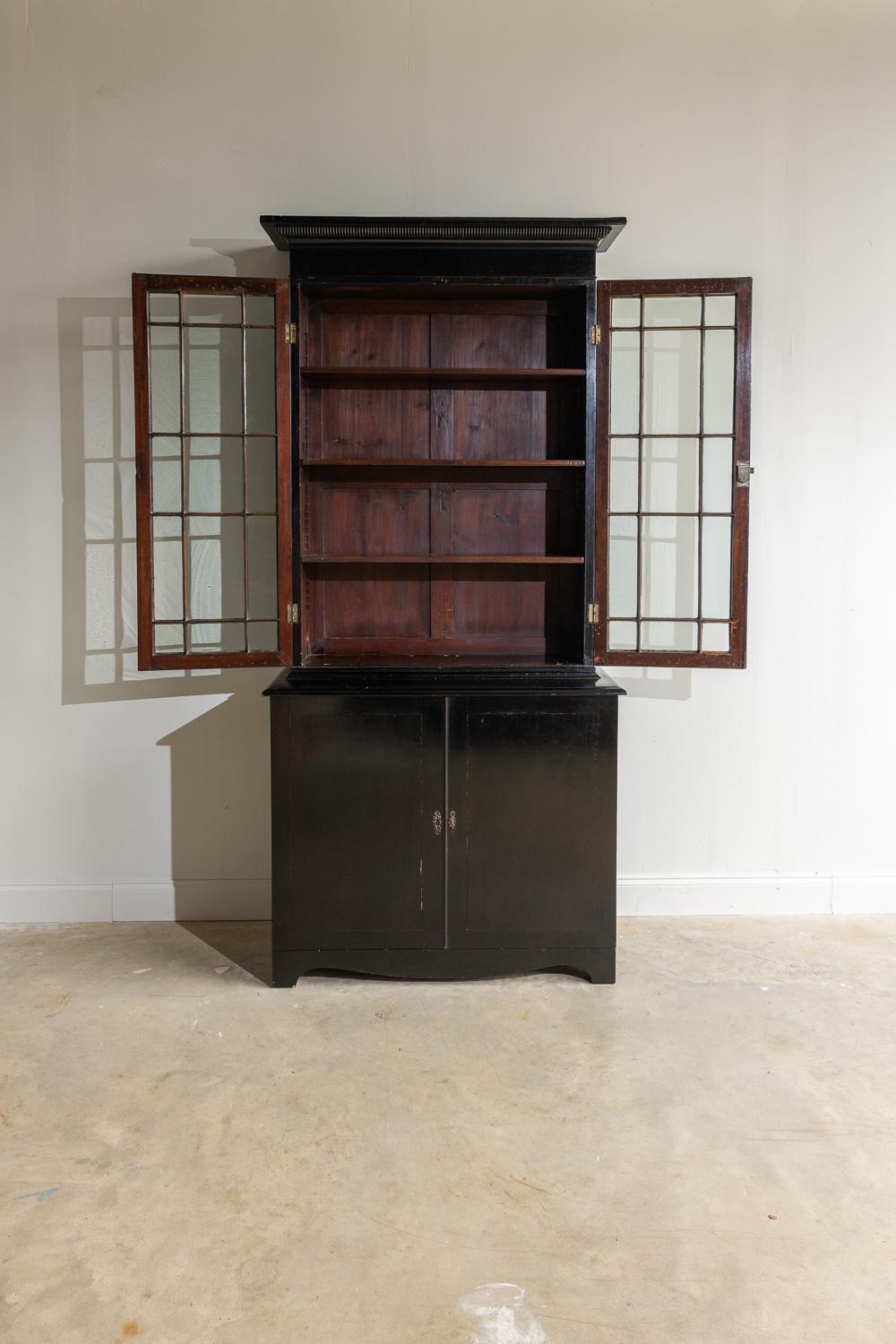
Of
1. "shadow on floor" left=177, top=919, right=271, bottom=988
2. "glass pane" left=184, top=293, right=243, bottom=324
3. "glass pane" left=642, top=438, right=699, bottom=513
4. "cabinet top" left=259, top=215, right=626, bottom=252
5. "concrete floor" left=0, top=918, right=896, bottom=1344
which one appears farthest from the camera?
"glass pane" left=642, top=438, right=699, bottom=513

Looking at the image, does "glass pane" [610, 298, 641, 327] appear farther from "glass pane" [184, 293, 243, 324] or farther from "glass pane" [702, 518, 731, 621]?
"glass pane" [184, 293, 243, 324]

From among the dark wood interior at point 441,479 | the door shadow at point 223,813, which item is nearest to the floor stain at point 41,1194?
the door shadow at point 223,813

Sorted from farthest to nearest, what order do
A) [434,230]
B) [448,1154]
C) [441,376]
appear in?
[441,376] < [434,230] < [448,1154]

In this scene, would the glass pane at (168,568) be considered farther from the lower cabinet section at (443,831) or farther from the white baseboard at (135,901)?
the white baseboard at (135,901)

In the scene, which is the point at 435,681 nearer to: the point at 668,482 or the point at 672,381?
the point at 668,482

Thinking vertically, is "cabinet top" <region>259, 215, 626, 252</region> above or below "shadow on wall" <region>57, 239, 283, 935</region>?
above

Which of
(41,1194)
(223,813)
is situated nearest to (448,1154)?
(41,1194)

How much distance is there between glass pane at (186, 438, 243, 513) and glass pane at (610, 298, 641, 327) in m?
1.43

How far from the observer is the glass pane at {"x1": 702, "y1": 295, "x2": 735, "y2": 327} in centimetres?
346

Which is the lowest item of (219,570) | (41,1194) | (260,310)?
(41,1194)

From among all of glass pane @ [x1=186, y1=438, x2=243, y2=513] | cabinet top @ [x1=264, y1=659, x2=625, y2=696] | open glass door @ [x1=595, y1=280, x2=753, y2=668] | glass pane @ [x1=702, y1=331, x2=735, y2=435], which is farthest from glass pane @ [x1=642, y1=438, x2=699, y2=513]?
glass pane @ [x1=186, y1=438, x2=243, y2=513]

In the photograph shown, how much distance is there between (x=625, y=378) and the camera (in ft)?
11.6

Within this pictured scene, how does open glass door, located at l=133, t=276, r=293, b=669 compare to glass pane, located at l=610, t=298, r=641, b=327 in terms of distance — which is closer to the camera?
open glass door, located at l=133, t=276, r=293, b=669

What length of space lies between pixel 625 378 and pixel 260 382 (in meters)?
1.31
